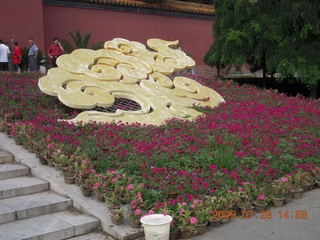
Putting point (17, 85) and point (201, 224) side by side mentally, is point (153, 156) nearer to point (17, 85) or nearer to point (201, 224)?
point (201, 224)

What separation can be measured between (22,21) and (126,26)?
440cm

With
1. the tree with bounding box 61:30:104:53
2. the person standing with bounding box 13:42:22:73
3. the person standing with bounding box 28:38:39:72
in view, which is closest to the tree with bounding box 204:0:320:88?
the tree with bounding box 61:30:104:53

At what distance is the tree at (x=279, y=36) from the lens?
34.2 feet

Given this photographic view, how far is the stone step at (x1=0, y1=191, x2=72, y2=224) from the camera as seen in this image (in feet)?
12.9

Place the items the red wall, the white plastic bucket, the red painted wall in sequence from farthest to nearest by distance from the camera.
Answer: the red wall
the red painted wall
the white plastic bucket

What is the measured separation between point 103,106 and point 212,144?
2214 millimetres

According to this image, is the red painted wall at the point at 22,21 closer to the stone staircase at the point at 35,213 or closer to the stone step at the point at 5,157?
the stone step at the point at 5,157

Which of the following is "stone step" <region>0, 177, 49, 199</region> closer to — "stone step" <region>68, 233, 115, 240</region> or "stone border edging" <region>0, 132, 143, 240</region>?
"stone border edging" <region>0, 132, 143, 240</region>

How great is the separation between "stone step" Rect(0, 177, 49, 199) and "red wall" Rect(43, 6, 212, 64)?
10542 mm

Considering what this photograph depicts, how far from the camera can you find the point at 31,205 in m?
4.14

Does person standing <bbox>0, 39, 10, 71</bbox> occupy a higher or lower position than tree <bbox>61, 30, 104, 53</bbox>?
lower

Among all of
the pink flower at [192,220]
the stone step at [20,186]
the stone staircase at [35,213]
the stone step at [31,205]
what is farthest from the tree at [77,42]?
the pink flower at [192,220]

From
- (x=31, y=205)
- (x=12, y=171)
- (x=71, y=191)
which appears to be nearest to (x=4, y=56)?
(x=12, y=171)

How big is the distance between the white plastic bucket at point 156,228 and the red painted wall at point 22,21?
11.4 meters
